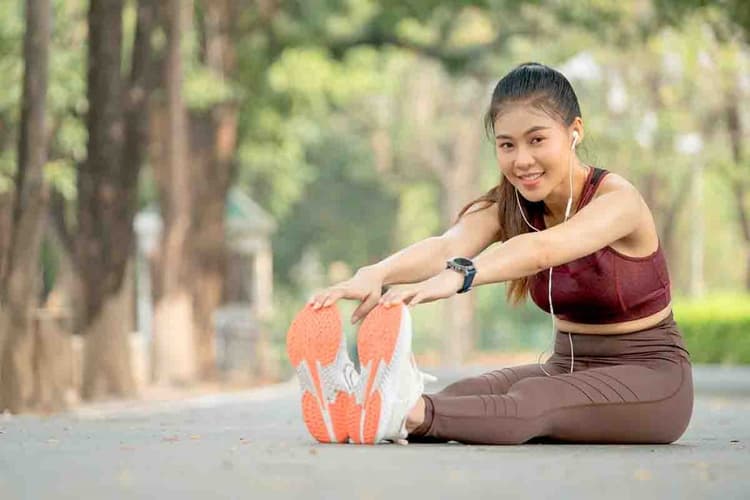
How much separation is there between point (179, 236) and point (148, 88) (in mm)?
4282

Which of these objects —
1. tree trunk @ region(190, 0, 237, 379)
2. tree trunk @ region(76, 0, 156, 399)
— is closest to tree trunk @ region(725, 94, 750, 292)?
tree trunk @ region(190, 0, 237, 379)

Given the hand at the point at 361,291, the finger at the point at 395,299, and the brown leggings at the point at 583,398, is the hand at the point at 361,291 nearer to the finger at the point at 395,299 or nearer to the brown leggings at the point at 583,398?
the finger at the point at 395,299

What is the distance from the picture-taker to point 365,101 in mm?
60750

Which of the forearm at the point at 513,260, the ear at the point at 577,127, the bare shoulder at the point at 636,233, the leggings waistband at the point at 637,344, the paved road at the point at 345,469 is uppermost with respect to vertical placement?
the ear at the point at 577,127

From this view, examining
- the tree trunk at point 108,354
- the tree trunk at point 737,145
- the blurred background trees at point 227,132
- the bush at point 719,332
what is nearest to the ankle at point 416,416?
the blurred background trees at point 227,132

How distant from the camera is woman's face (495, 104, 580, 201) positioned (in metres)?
7.07

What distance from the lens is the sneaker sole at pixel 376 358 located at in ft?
21.1

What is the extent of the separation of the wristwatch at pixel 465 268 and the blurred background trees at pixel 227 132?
1.51 metres

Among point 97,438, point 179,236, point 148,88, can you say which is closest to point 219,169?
point 179,236

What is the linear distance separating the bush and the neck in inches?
1165

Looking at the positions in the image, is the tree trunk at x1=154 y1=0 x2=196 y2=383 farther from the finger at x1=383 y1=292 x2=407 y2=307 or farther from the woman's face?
the finger at x1=383 y1=292 x2=407 y2=307

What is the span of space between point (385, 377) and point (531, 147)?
1227 millimetres

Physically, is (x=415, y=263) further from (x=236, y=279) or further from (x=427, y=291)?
(x=236, y=279)

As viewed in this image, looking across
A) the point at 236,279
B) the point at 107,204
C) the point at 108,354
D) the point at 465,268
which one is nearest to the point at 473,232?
the point at 465,268
